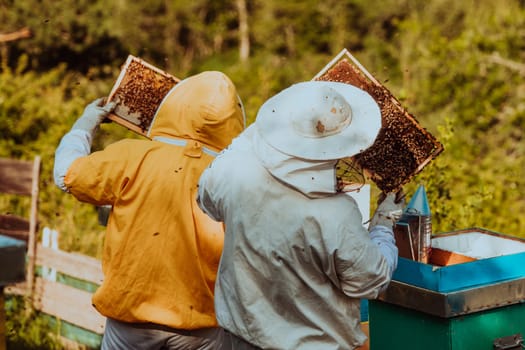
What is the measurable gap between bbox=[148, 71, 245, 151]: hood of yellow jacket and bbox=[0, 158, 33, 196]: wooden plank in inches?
119

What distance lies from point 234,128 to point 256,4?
23014 mm

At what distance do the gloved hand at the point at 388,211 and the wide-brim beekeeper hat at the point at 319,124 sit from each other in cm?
40

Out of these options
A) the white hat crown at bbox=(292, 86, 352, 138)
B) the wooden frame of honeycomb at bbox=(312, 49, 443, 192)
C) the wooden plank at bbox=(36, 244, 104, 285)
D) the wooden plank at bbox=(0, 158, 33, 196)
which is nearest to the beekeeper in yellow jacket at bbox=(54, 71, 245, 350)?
the wooden frame of honeycomb at bbox=(312, 49, 443, 192)

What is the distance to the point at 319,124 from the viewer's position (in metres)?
2.26

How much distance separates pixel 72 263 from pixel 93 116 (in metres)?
2.10

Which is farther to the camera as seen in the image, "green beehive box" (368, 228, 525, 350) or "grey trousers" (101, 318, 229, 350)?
"grey trousers" (101, 318, 229, 350)

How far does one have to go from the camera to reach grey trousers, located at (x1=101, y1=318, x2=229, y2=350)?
9.41ft

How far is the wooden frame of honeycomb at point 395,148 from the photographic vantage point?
9.09ft

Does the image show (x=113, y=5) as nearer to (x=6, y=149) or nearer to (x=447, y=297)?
(x=6, y=149)

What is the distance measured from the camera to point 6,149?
790 cm

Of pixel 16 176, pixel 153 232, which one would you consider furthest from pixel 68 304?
pixel 153 232

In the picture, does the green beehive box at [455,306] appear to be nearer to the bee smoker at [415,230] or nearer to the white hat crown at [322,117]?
the bee smoker at [415,230]

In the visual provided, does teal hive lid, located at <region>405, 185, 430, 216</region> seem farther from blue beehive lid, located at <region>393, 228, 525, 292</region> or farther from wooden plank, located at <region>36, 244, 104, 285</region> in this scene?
wooden plank, located at <region>36, 244, 104, 285</region>

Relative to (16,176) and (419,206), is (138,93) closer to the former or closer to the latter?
(419,206)
